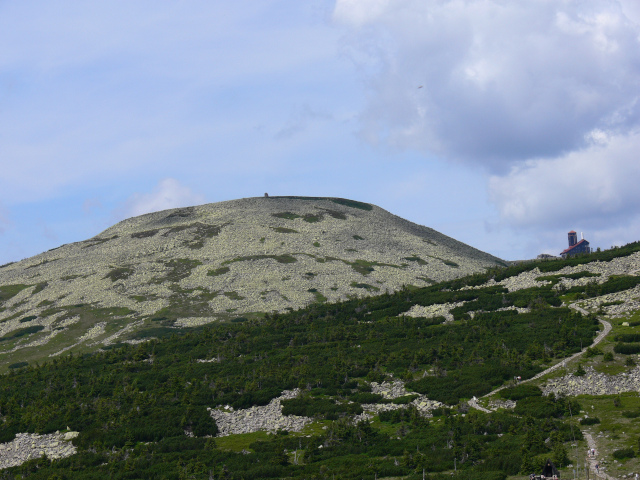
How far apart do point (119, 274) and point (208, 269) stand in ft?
65.6

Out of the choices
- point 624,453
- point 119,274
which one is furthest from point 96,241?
point 624,453

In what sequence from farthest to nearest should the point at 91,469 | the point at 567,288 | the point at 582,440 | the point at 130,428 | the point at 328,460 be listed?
the point at 567,288, the point at 130,428, the point at 91,469, the point at 328,460, the point at 582,440

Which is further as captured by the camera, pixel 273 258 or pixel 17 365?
pixel 273 258

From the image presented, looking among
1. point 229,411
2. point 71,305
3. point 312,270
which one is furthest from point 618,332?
point 71,305

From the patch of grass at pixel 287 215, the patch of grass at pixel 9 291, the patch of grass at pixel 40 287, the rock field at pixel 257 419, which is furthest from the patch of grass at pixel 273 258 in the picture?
the rock field at pixel 257 419

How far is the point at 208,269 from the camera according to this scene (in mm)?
143125

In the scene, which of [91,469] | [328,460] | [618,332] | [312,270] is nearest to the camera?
[328,460]

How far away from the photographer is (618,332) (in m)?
67.9

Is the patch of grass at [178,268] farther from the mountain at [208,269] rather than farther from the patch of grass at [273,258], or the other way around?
the patch of grass at [273,258]

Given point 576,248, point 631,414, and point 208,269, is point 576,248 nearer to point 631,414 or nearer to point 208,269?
point 208,269

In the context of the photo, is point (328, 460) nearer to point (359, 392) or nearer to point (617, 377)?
point (359, 392)

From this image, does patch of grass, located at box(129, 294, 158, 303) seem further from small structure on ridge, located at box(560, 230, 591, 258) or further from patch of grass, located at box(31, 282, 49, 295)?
small structure on ridge, located at box(560, 230, 591, 258)

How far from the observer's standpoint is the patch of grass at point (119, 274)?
141875 millimetres

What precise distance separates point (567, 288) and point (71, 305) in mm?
93888
